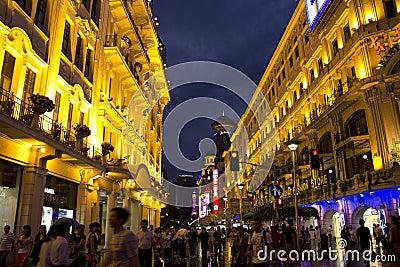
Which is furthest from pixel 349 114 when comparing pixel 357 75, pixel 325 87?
pixel 325 87

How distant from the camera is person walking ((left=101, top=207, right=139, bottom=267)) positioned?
482cm

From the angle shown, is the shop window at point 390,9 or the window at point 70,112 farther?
the shop window at point 390,9

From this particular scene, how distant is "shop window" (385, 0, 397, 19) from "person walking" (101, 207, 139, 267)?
2772 cm

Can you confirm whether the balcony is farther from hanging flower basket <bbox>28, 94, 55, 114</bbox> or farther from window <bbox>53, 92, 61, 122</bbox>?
hanging flower basket <bbox>28, 94, 55, 114</bbox>

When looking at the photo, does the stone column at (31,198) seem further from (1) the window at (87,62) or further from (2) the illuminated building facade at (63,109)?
(1) the window at (87,62)

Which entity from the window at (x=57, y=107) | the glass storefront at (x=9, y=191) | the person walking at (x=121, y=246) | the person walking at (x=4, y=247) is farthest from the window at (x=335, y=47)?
the person walking at (x=121, y=246)

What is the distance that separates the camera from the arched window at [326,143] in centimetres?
3130

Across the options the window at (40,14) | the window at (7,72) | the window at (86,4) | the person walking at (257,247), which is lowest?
the person walking at (257,247)

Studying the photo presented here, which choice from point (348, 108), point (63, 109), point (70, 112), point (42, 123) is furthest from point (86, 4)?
point (348, 108)

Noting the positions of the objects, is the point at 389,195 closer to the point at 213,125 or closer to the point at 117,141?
the point at 117,141

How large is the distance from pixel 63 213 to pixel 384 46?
23620 mm

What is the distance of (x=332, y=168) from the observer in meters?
31.0

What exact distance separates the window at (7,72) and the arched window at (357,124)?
23181 mm

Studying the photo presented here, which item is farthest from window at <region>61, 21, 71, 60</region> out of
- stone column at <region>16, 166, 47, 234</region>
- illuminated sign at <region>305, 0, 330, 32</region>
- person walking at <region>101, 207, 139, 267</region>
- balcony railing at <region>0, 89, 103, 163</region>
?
illuminated sign at <region>305, 0, 330, 32</region>
